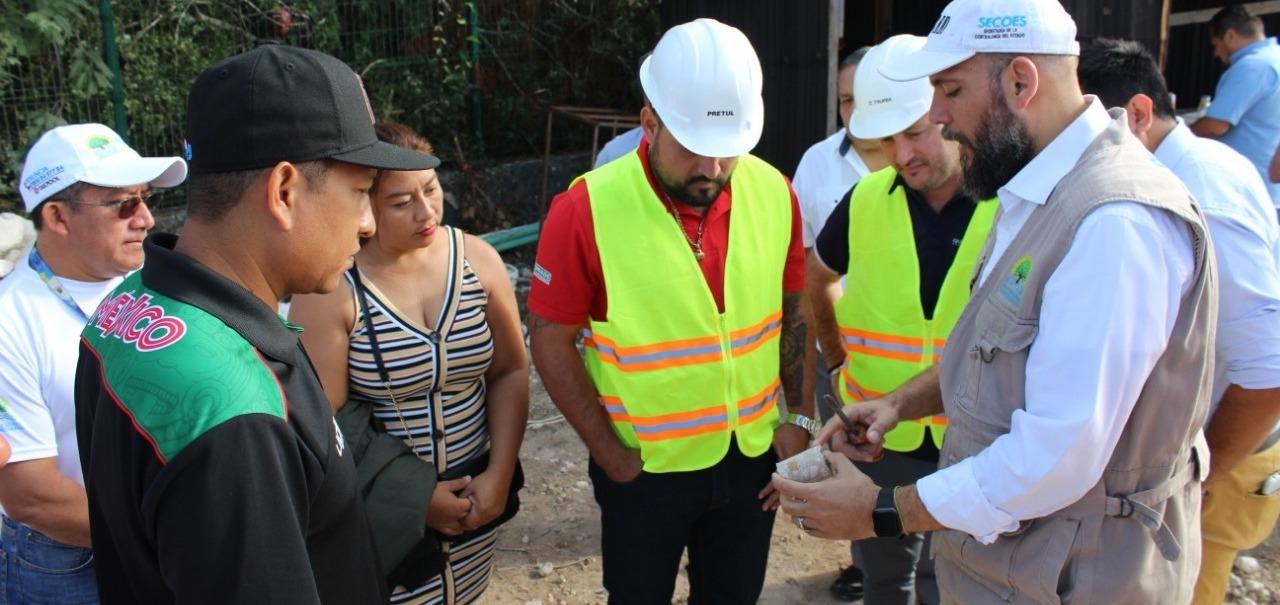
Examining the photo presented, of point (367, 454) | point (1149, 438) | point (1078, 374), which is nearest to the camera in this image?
point (1078, 374)

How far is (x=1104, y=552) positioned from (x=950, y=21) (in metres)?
1.16

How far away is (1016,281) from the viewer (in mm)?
1974

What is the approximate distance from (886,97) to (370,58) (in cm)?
633

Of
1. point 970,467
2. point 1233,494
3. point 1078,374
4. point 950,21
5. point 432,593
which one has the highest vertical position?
point 950,21

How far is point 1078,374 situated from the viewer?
5.88 feet

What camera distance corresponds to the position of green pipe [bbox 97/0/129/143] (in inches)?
259

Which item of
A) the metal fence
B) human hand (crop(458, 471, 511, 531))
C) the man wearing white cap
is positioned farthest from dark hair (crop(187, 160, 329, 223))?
the metal fence

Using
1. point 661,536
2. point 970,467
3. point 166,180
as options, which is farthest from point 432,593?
point 970,467

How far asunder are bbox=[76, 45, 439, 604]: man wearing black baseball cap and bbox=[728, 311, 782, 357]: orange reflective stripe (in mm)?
1314

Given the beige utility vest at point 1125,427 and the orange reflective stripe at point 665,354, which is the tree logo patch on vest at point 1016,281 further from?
the orange reflective stripe at point 665,354

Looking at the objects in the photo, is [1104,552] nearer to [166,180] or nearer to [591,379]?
[591,379]

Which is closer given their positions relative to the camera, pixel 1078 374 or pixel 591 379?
pixel 1078 374

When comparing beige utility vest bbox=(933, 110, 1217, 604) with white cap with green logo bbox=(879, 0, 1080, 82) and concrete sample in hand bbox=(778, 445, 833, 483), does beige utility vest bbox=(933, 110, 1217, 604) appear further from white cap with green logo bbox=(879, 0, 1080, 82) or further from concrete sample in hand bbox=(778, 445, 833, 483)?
concrete sample in hand bbox=(778, 445, 833, 483)

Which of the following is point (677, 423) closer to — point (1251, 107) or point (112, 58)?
point (1251, 107)
